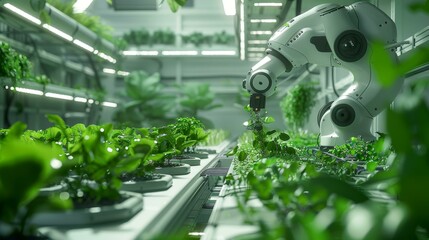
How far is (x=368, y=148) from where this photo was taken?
79.4 inches

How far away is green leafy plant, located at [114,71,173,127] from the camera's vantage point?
10156 mm

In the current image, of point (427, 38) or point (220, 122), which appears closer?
point (427, 38)

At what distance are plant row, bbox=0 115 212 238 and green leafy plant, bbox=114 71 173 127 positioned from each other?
27.0ft

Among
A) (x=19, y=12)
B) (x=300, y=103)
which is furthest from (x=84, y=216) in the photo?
(x=300, y=103)

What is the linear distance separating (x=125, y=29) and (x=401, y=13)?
9.21 meters

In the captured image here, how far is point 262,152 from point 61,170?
4.74ft

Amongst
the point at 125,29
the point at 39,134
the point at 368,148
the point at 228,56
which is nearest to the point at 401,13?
the point at 368,148

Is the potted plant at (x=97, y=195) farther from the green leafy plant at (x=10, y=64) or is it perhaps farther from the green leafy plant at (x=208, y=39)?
the green leafy plant at (x=208, y=39)

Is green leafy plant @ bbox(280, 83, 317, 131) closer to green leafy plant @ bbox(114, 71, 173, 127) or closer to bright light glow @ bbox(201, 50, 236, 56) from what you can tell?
bright light glow @ bbox(201, 50, 236, 56)

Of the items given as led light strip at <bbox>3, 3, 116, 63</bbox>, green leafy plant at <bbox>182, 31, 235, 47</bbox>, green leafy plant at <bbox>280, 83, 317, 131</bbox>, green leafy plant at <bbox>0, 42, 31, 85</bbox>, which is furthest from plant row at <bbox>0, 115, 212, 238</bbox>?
green leafy plant at <bbox>182, 31, 235, 47</bbox>

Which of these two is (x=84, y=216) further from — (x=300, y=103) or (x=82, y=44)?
(x=82, y=44)

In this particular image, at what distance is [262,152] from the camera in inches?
81.7

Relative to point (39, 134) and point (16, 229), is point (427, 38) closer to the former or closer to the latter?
point (39, 134)

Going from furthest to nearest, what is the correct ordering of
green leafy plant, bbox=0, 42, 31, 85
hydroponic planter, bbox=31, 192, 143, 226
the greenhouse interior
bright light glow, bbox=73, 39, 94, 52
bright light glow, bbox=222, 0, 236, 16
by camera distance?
1. bright light glow, bbox=73, 39, 94, 52
2. green leafy plant, bbox=0, 42, 31, 85
3. bright light glow, bbox=222, 0, 236, 16
4. hydroponic planter, bbox=31, 192, 143, 226
5. the greenhouse interior
